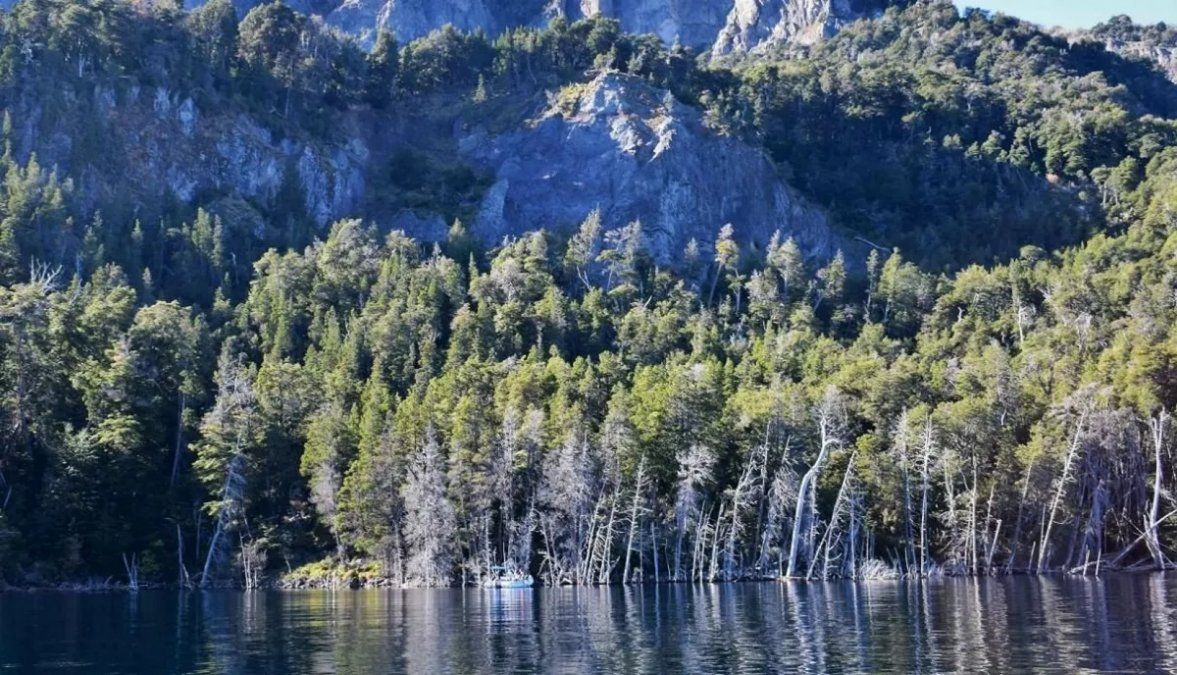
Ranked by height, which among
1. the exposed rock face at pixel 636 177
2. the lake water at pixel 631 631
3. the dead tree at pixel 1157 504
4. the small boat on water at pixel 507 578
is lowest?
the lake water at pixel 631 631

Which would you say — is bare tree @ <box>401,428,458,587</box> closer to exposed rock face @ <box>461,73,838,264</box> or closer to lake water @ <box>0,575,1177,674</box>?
lake water @ <box>0,575,1177,674</box>

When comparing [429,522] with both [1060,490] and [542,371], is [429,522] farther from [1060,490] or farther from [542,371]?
[1060,490]

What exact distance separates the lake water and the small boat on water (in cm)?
754

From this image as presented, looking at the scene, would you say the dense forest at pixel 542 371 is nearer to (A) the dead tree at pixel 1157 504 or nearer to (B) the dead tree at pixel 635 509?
(A) the dead tree at pixel 1157 504

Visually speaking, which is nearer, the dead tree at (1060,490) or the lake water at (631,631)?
the lake water at (631,631)

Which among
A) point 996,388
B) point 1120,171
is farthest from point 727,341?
point 1120,171

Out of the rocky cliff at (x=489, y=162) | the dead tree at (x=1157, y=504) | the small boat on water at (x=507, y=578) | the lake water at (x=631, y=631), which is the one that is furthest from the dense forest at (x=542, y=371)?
the lake water at (x=631, y=631)

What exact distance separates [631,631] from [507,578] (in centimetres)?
3638

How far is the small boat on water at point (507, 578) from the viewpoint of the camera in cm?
8731

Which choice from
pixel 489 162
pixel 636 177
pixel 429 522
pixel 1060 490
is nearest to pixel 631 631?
pixel 429 522

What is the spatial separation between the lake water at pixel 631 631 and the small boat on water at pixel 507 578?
7.54 m

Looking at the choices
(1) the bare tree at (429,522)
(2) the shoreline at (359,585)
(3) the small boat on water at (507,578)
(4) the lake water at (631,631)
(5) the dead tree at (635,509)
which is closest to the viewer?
(4) the lake water at (631,631)

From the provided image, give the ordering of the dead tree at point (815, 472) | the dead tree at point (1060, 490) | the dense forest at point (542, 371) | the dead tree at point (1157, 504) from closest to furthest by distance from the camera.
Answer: the dead tree at point (1157, 504) → the dead tree at point (1060, 490) → the dead tree at point (815, 472) → the dense forest at point (542, 371)

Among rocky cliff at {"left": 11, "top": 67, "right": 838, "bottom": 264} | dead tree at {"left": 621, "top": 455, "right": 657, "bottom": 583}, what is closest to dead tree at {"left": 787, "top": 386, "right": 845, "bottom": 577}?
dead tree at {"left": 621, "top": 455, "right": 657, "bottom": 583}
